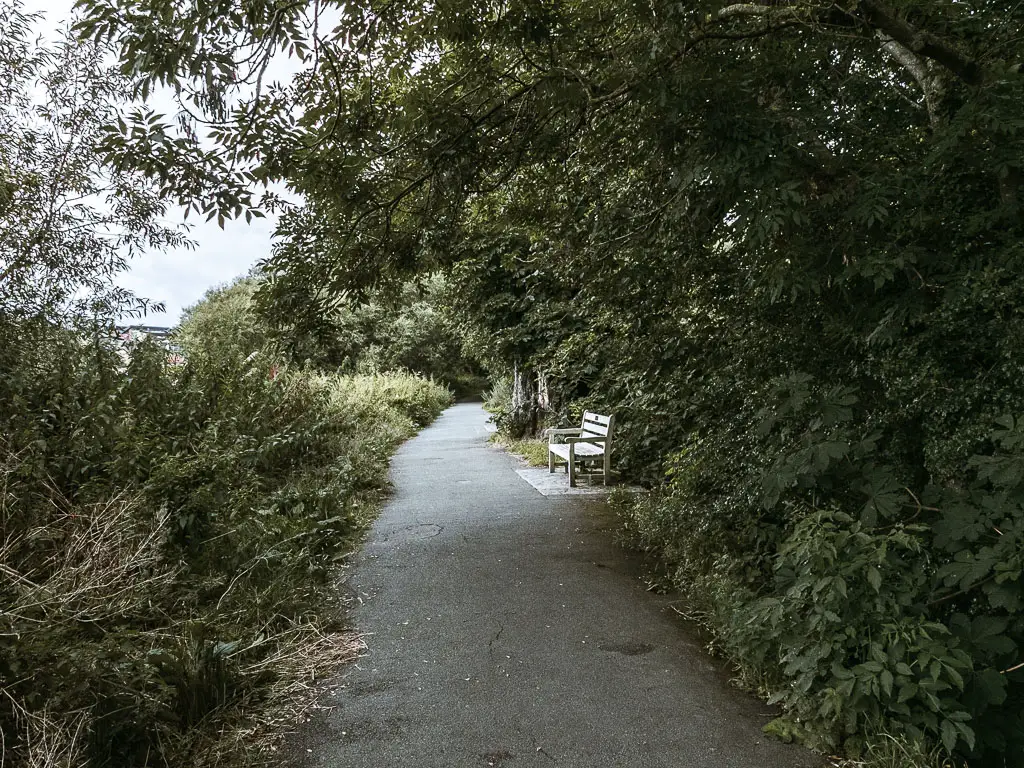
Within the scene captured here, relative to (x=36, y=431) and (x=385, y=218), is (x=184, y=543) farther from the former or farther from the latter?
(x=385, y=218)

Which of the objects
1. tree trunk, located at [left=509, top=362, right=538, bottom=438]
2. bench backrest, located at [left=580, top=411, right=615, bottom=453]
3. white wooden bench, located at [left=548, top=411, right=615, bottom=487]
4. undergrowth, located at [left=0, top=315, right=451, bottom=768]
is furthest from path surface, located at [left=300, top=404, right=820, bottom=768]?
tree trunk, located at [left=509, top=362, right=538, bottom=438]

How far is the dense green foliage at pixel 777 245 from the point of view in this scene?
322cm

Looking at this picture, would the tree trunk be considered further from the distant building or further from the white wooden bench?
the distant building

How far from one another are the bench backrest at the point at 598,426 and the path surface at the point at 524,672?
276 centimetres

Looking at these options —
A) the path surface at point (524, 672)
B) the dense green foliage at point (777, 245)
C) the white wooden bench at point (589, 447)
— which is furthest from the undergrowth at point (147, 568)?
the white wooden bench at point (589, 447)

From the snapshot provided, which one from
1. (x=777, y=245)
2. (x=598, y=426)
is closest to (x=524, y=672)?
(x=777, y=245)

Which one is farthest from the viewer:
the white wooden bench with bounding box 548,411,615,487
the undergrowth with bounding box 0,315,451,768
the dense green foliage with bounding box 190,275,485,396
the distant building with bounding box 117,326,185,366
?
the dense green foliage with bounding box 190,275,485,396

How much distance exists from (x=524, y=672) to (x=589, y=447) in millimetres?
6449

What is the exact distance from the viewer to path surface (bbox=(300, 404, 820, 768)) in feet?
10.8

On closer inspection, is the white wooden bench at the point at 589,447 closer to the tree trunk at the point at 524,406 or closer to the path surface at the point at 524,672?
the path surface at the point at 524,672

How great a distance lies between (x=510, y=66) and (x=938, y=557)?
465 cm

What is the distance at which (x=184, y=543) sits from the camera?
526 cm

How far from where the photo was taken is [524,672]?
4.10 metres

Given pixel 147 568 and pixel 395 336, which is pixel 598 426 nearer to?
pixel 147 568
